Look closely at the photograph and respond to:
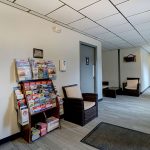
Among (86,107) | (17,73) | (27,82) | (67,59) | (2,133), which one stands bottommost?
(2,133)

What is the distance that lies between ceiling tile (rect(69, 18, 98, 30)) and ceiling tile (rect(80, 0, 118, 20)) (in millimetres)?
253

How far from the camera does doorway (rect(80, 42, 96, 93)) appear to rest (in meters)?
4.41

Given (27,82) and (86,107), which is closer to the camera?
(27,82)

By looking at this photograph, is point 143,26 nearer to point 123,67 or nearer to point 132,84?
point 132,84

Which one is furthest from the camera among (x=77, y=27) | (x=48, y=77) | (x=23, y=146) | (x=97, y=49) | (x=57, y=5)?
(x=97, y=49)

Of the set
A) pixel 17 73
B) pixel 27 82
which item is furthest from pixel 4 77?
pixel 27 82

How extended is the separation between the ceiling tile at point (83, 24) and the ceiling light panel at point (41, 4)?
2.85ft

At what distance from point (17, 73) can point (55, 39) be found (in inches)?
53.1

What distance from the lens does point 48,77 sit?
2969 mm

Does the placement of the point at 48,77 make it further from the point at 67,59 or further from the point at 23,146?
the point at 23,146

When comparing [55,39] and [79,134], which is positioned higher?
[55,39]

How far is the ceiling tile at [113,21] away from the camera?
298 cm

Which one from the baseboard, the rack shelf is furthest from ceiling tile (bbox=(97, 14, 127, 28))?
the baseboard

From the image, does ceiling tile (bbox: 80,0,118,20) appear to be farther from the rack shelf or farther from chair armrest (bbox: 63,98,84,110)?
chair armrest (bbox: 63,98,84,110)
